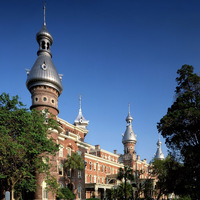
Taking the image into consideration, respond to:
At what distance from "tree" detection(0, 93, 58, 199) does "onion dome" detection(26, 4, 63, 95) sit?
34.4ft

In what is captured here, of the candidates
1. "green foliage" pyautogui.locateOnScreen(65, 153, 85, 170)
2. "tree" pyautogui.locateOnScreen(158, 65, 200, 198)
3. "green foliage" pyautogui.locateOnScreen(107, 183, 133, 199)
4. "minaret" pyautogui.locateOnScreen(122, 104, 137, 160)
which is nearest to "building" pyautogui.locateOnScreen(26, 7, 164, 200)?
"green foliage" pyautogui.locateOnScreen(65, 153, 85, 170)

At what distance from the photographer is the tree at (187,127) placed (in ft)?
80.0

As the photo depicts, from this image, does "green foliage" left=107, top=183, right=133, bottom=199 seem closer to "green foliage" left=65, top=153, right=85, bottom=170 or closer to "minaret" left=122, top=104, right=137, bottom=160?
"green foliage" left=65, top=153, right=85, bottom=170

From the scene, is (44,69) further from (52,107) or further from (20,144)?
(20,144)

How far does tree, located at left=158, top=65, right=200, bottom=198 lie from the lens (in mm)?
24391

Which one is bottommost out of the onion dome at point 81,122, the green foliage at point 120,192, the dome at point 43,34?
the green foliage at point 120,192

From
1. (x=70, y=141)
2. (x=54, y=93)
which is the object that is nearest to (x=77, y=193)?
(x=70, y=141)

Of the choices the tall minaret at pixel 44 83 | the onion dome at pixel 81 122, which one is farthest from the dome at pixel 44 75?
the onion dome at pixel 81 122

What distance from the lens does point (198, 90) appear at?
84.8ft

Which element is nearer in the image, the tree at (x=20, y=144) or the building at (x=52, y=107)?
the tree at (x=20, y=144)

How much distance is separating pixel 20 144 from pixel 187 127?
17081 millimetres

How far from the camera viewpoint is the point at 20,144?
24.3 meters

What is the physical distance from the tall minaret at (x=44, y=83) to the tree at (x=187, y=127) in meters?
18.3

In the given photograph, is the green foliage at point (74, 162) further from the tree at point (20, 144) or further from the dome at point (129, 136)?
the dome at point (129, 136)
